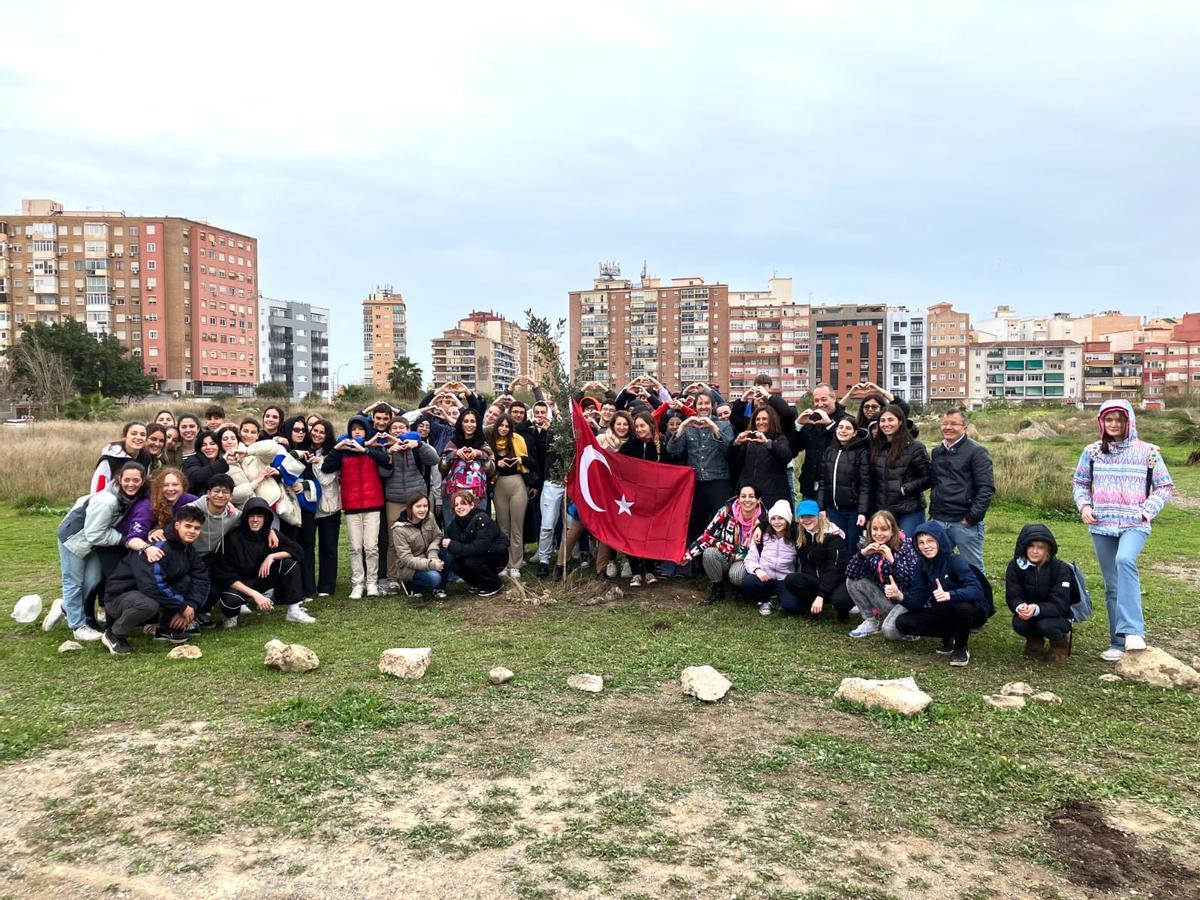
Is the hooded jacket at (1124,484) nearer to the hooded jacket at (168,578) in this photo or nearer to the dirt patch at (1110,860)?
the dirt patch at (1110,860)

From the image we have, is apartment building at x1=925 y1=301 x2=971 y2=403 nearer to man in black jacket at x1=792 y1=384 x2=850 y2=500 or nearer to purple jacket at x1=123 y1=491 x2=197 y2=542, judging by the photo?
man in black jacket at x1=792 y1=384 x2=850 y2=500

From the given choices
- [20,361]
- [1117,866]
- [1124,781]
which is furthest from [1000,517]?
[20,361]

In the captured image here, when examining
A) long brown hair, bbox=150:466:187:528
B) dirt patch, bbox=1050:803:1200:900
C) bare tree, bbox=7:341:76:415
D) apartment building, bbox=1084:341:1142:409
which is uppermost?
apartment building, bbox=1084:341:1142:409

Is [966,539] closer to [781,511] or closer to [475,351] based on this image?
[781,511]

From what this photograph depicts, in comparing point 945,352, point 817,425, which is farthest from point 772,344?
point 817,425

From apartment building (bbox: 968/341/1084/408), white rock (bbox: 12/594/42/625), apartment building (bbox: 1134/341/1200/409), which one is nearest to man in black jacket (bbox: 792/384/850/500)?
white rock (bbox: 12/594/42/625)

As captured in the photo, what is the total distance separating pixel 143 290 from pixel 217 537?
102813mm

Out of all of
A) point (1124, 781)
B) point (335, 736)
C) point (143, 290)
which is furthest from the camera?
point (143, 290)

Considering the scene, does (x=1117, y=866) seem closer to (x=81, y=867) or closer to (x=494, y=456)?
(x=81, y=867)

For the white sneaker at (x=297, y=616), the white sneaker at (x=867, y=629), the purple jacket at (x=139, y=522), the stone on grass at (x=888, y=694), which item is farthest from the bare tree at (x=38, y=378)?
the stone on grass at (x=888, y=694)

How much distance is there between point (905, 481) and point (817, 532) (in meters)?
0.99

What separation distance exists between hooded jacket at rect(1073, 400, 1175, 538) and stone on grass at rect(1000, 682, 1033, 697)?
188cm

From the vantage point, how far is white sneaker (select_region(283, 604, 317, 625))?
8306mm

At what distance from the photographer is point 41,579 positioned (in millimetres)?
10688
